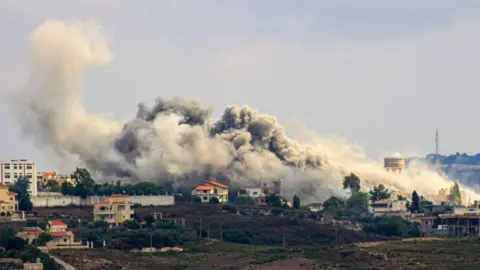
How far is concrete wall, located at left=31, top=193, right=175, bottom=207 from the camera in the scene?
146250 millimetres

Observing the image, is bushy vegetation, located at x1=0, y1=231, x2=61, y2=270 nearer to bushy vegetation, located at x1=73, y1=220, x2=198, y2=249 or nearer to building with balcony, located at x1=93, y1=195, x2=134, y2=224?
bushy vegetation, located at x1=73, y1=220, x2=198, y2=249

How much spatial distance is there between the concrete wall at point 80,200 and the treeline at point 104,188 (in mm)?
819

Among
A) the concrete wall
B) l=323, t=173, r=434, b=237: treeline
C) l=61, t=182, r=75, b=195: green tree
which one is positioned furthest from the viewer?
l=61, t=182, r=75, b=195: green tree

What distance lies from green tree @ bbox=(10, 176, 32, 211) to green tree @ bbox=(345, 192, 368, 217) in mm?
40598

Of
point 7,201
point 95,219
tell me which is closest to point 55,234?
point 95,219

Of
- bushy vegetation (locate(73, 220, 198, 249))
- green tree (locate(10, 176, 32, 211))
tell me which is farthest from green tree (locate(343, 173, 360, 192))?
bushy vegetation (locate(73, 220, 198, 249))

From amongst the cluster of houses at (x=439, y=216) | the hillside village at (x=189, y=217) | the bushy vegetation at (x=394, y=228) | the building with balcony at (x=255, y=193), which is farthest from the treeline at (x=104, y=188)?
the cluster of houses at (x=439, y=216)

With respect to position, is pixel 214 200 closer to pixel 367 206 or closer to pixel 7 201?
pixel 367 206

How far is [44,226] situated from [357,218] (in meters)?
47.3

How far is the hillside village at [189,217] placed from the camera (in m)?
121

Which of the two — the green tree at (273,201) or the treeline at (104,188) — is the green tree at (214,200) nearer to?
the treeline at (104,188)

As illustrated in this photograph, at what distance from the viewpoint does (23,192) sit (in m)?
146

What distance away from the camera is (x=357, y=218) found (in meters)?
158

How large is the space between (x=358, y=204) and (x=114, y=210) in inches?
1532
